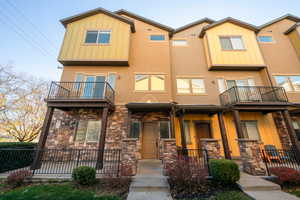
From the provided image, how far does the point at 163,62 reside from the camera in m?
9.86

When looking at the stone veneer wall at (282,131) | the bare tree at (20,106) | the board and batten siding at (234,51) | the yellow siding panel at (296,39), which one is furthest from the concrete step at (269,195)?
the bare tree at (20,106)

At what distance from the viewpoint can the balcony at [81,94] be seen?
712cm

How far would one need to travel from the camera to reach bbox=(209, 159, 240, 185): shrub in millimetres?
4344

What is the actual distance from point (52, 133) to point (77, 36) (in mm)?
7433

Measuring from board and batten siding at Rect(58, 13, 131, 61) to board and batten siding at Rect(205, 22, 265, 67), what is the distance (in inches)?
271

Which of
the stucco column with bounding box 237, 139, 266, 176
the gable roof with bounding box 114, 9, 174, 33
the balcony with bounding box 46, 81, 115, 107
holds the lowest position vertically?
the stucco column with bounding box 237, 139, 266, 176

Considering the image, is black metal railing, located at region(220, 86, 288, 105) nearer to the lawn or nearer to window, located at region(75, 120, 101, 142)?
the lawn

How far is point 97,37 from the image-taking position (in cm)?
959

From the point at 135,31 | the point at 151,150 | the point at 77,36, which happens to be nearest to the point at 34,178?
the point at 151,150

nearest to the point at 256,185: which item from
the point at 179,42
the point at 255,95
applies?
the point at 255,95

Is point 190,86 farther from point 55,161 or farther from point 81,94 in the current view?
point 55,161

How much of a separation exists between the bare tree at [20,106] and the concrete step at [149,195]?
47.4ft

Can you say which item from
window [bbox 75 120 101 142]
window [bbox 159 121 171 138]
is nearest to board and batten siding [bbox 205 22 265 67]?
window [bbox 159 121 171 138]

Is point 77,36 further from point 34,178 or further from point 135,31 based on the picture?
point 34,178
